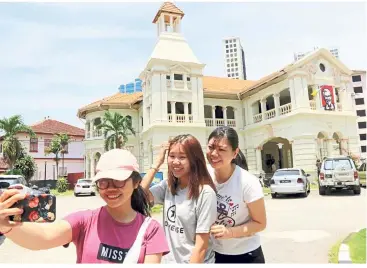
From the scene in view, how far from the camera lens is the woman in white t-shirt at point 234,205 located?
1.78 metres

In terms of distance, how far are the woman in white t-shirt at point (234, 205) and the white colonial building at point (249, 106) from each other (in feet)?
47.3

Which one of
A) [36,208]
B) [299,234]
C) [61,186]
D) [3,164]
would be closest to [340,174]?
[299,234]

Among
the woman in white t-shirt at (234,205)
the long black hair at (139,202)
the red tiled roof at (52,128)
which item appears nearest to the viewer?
the long black hair at (139,202)

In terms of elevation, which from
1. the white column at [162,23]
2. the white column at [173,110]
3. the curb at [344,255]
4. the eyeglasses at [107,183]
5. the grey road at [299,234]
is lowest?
the grey road at [299,234]

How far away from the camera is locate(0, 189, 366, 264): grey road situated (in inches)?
178

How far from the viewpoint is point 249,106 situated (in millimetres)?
20984

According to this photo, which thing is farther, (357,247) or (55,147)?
(55,147)

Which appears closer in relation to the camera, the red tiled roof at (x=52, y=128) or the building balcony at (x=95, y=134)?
the building balcony at (x=95, y=134)

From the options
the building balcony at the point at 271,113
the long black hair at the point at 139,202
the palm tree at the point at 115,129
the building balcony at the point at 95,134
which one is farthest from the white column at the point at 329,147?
the long black hair at the point at 139,202

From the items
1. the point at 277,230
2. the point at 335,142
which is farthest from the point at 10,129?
the point at 335,142

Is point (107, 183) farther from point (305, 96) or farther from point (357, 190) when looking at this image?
point (305, 96)

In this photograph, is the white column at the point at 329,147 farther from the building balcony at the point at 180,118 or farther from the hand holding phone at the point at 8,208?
the hand holding phone at the point at 8,208

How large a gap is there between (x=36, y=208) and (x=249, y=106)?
2054cm

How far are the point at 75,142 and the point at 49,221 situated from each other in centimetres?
3092
